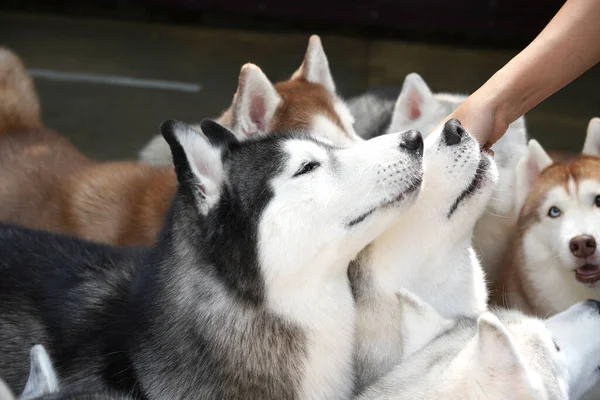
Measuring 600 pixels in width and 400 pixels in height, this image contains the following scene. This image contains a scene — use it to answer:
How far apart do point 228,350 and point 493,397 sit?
2.61 feet

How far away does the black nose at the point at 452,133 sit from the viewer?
106 inches

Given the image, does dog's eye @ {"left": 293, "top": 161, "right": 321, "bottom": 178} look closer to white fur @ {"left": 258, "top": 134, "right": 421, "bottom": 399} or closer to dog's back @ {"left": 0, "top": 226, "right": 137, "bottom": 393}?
white fur @ {"left": 258, "top": 134, "right": 421, "bottom": 399}

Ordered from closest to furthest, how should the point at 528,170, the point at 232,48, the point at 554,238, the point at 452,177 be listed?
the point at 452,177 → the point at 554,238 → the point at 528,170 → the point at 232,48

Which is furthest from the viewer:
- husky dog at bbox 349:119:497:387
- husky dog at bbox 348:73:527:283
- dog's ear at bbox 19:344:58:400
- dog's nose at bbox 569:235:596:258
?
husky dog at bbox 348:73:527:283

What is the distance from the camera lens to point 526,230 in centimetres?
353

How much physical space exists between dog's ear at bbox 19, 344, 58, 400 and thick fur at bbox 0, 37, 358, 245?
1366 mm

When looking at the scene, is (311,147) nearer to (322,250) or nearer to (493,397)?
(322,250)

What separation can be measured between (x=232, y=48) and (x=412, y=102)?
3.04 metres

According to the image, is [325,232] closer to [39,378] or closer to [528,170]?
[39,378]

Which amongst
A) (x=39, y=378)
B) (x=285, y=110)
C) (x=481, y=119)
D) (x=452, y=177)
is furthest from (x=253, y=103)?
(x=39, y=378)

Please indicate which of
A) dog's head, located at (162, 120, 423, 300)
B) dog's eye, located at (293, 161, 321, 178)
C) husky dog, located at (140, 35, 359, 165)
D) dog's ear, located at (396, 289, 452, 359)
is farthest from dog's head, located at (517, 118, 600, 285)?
dog's eye, located at (293, 161, 321, 178)

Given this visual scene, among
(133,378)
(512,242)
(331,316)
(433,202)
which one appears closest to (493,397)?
(331,316)

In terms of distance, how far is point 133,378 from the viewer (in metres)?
2.52

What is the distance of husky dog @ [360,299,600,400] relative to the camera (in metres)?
2.02
